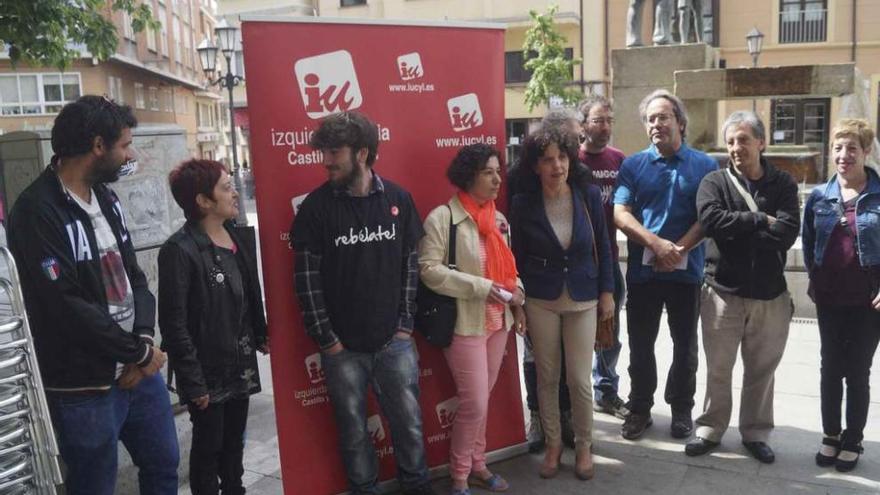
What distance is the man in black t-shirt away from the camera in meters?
3.14

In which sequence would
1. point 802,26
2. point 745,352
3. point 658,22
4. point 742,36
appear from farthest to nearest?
point 742,36 < point 802,26 < point 658,22 < point 745,352

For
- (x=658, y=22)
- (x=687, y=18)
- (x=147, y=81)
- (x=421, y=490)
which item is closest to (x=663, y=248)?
(x=421, y=490)

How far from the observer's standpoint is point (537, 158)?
3.75m

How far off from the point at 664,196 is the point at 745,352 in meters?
0.95

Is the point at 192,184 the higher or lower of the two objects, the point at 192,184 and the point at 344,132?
the lower

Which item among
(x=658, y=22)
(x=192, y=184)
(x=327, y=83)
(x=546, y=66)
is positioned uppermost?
(x=546, y=66)

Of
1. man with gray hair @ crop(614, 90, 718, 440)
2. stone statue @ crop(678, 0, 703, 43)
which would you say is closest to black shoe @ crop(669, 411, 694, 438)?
man with gray hair @ crop(614, 90, 718, 440)

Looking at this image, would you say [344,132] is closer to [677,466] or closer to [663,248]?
[663,248]

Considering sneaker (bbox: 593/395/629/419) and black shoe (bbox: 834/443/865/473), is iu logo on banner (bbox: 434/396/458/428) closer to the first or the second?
sneaker (bbox: 593/395/629/419)

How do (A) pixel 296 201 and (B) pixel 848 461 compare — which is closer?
(A) pixel 296 201

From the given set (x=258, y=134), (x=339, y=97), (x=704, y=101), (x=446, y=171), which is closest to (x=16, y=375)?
(x=258, y=134)

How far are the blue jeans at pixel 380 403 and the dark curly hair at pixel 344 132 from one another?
2.93 ft

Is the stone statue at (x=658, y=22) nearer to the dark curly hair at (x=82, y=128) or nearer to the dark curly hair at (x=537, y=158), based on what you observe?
the dark curly hair at (x=537, y=158)

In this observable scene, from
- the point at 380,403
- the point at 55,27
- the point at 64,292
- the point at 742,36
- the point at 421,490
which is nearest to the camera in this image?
the point at 64,292
